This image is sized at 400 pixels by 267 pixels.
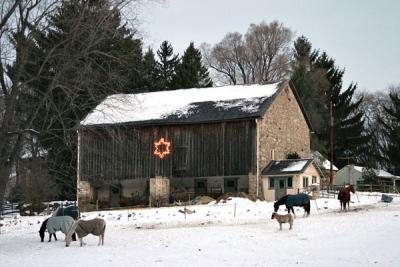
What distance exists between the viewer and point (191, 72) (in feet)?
246

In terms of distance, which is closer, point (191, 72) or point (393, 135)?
point (191, 72)

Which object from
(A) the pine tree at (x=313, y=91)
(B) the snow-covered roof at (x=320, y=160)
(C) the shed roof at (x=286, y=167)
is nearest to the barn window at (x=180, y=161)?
(C) the shed roof at (x=286, y=167)

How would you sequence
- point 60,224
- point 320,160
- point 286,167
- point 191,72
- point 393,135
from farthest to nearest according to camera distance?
point 393,135, point 191,72, point 320,160, point 286,167, point 60,224

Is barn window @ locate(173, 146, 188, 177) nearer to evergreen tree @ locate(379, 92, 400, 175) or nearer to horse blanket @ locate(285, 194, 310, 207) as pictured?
horse blanket @ locate(285, 194, 310, 207)

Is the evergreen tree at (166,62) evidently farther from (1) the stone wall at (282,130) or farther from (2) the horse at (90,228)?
(2) the horse at (90,228)

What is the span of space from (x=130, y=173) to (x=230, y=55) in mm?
30320

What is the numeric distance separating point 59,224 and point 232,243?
24.4 ft

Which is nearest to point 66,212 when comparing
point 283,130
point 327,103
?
point 283,130

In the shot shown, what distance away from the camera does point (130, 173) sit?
172 feet

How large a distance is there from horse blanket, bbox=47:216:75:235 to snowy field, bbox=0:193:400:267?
1.91 ft

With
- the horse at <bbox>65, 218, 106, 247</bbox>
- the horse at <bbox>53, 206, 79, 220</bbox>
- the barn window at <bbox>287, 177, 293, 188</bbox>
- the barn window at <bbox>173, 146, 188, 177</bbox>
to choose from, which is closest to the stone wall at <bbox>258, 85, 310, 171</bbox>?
the barn window at <bbox>287, 177, 293, 188</bbox>

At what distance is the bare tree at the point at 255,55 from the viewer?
250 feet

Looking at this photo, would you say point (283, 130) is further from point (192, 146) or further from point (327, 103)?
point (327, 103)

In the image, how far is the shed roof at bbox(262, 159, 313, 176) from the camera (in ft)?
159
